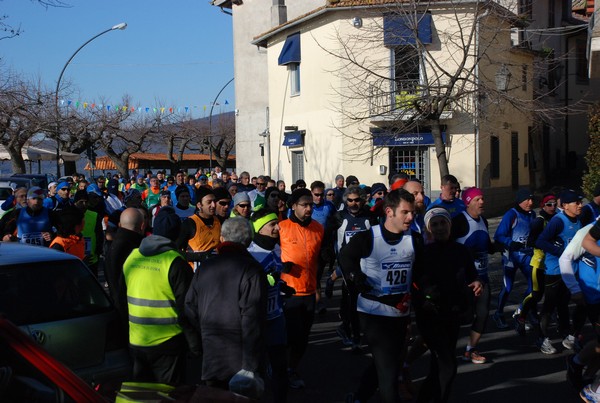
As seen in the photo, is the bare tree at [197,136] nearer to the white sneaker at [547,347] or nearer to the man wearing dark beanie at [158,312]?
the white sneaker at [547,347]

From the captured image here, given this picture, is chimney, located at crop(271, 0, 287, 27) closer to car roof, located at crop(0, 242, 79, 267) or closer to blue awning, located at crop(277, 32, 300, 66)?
blue awning, located at crop(277, 32, 300, 66)

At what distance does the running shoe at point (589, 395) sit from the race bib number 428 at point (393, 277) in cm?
179

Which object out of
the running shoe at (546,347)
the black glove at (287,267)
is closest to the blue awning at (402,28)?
the running shoe at (546,347)

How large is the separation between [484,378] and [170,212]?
351 centimetres

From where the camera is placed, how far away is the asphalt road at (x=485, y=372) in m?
6.73

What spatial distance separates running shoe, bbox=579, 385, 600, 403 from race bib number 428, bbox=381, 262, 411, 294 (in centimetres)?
179

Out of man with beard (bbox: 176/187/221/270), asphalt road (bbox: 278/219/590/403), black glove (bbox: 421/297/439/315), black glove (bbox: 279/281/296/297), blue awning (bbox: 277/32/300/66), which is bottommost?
asphalt road (bbox: 278/219/590/403)

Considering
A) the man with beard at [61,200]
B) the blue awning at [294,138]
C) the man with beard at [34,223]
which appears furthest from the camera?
the blue awning at [294,138]

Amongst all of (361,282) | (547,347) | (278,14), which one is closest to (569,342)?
(547,347)

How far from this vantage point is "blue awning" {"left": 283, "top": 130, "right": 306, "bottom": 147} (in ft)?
91.9

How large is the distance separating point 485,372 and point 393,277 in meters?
2.60

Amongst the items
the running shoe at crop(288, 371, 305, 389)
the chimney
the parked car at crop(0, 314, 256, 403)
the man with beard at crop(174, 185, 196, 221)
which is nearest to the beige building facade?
the chimney

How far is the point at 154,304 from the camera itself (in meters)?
5.18

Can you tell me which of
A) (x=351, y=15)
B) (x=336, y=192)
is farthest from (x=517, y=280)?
(x=351, y=15)
